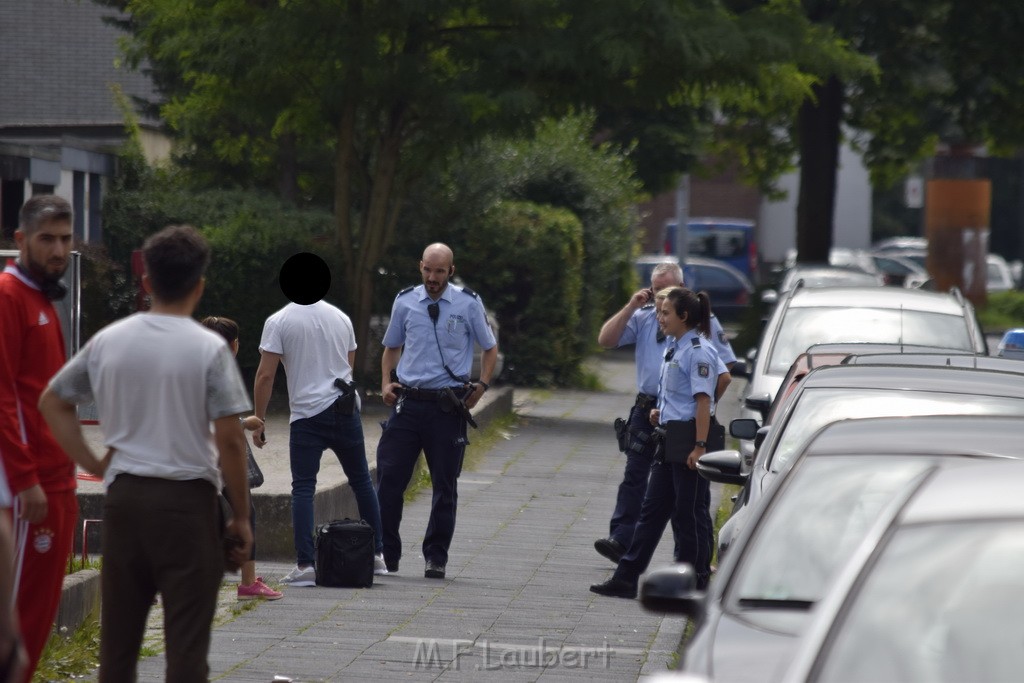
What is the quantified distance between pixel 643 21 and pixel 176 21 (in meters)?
4.30

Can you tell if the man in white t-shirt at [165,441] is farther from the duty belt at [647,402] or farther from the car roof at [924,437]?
the duty belt at [647,402]

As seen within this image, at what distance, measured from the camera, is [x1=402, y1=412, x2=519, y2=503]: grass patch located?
12455 mm

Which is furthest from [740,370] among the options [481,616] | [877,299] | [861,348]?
[481,616]

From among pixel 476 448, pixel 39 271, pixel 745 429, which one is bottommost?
pixel 476 448

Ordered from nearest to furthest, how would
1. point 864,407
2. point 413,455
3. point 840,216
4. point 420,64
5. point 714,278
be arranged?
point 864,407
point 413,455
point 420,64
point 714,278
point 840,216

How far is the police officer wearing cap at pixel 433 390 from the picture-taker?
30.8 feet

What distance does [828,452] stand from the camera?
5195mm

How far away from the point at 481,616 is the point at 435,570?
1.15 m

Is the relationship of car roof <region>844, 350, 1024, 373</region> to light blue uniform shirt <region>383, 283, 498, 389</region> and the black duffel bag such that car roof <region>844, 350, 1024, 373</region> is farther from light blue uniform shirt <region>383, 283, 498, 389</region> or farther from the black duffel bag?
the black duffel bag

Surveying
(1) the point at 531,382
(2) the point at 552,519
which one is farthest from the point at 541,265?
(2) the point at 552,519

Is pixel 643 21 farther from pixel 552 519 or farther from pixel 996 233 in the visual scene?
pixel 996 233

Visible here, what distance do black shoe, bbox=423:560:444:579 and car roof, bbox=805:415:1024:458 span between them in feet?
13.2

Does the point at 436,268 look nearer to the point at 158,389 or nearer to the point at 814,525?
the point at 158,389

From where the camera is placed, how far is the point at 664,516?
8.92 meters
